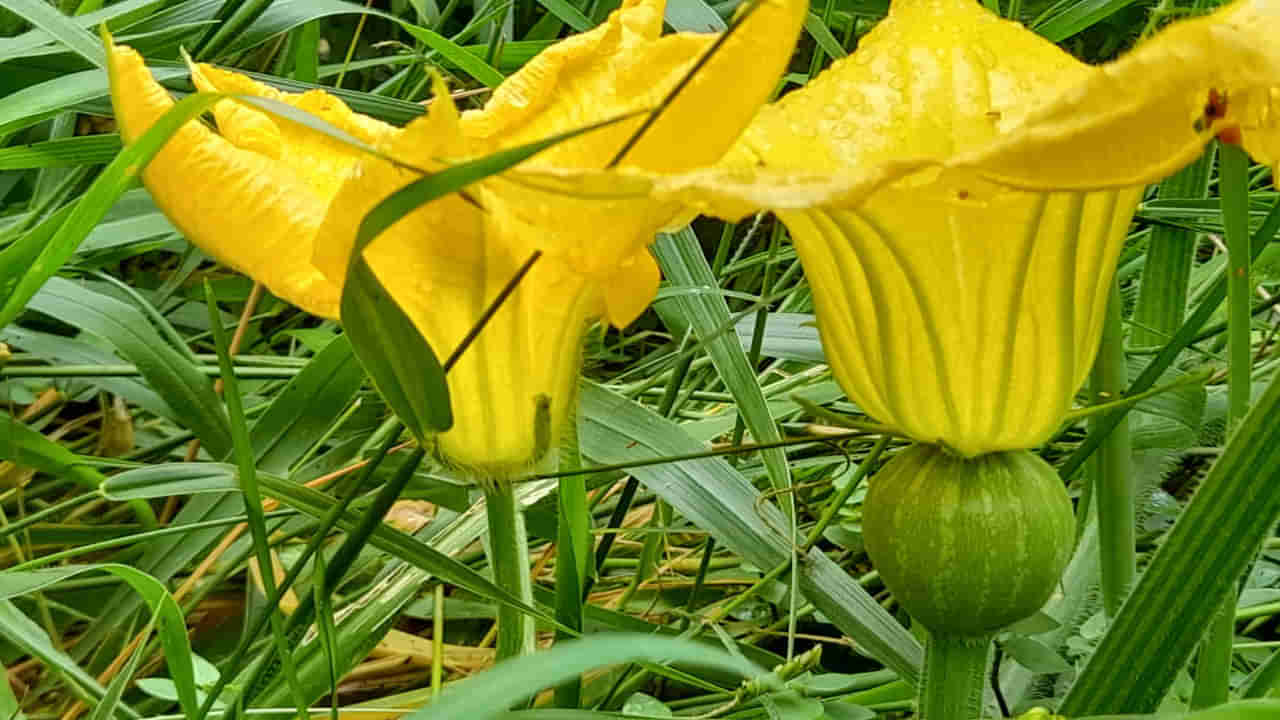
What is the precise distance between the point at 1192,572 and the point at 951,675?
8 centimetres

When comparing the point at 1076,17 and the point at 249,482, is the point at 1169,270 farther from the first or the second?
the point at 249,482

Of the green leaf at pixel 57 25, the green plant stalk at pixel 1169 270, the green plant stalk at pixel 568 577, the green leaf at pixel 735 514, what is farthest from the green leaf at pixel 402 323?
the green plant stalk at pixel 1169 270

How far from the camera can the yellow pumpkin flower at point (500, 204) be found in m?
0.33

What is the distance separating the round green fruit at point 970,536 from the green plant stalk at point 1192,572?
Result: 27 mm

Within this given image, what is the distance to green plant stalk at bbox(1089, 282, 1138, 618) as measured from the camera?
1.82 ft

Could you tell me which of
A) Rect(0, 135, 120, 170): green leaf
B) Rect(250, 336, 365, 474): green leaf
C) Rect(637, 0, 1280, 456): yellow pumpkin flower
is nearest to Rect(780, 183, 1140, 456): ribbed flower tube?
Rect(637, 0, 1280, 456): yellow pumpkin flower

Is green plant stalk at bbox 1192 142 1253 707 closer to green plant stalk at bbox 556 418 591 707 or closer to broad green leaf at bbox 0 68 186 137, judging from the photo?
green plant stalk at bbox 556 418 591 707

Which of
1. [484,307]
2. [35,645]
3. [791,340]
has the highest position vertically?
[484,307]

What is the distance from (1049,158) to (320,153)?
0.24 metres

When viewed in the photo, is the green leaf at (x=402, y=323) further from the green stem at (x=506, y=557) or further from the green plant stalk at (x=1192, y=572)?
the green plant stalk at (x=1192, y=572)

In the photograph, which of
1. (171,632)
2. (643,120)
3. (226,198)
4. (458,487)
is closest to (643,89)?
(643,120)

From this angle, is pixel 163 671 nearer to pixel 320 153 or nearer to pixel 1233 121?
pixel 320 153

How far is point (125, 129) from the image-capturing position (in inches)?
15.0

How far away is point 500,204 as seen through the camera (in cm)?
35
